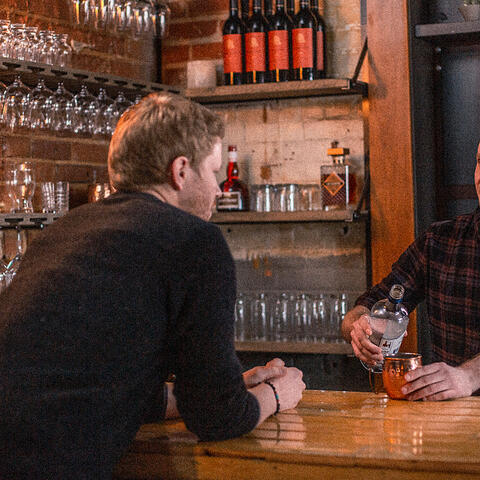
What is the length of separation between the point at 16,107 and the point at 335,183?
1278 millimetres

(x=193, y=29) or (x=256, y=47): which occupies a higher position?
(x=193, y=29)

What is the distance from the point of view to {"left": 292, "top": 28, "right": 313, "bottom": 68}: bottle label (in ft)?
10.3

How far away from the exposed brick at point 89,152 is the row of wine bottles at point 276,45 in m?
0.60

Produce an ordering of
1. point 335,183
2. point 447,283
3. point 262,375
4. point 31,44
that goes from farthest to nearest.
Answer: point 335,183
point 31,44
point 447,283
point 262,375

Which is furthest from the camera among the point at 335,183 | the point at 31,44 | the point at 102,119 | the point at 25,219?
the point at 335,183

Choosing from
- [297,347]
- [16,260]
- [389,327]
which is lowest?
[297,347]

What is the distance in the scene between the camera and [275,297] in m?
3.17

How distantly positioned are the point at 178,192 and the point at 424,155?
180 centimetres

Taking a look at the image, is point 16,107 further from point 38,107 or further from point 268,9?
point 268,9

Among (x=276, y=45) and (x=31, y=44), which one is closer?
(x=31, y=44)

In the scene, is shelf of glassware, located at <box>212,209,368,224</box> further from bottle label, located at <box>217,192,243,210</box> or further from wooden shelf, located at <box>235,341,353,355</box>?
wooden shelf, located at <box>235,341,353,355</box>

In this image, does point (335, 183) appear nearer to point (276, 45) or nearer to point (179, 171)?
point (276, 45)

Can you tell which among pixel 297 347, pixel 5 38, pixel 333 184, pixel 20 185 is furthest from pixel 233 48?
pixel 297 347

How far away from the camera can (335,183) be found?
10.4ft
